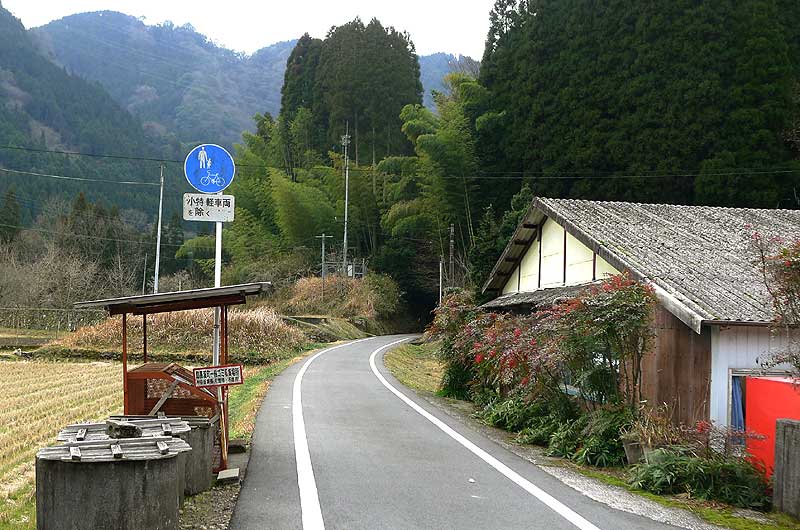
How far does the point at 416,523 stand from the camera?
611cm

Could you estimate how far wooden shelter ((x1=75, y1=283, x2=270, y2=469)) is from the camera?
766 cm

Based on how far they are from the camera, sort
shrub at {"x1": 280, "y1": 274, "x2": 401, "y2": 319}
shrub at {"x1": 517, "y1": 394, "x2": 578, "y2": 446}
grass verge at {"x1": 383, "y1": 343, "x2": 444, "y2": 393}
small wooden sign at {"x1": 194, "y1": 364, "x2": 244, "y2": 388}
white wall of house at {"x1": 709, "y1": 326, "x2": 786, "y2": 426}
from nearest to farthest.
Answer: small wooden sign at {"x1": 194, "y1": 364, "x2": 244, "y2": 388} < white wall of house at {"x1": 709, "y1": 326, "x2": 786, "y2": 426} < shrub at {"x1": 517, "y1": 394, "x2": 578, "y2": 446} < grass verge at {"x1": 383, "y1": 343, "x2": 444, "y2": 393} < shrub at {"x1": 280, "y1": 274, "x2": 401, "y2": 319}

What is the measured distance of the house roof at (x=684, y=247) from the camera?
9.44 meters

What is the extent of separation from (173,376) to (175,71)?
145m

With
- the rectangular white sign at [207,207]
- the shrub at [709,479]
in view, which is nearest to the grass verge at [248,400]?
the rectangular white sign at [207,207]

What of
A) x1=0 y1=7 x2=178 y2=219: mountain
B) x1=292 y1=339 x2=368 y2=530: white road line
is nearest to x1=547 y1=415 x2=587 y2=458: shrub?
x1=292 y1=339 x2=368 y2=530: white road line

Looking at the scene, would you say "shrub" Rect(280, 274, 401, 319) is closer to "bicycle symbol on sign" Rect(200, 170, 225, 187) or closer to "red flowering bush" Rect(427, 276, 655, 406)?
"red flowering bush" Rect(427, 276, 655, 406)

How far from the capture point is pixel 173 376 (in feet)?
25.4

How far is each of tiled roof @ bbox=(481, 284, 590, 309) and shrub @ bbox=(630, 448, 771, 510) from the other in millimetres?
3662

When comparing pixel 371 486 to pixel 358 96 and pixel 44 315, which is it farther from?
pixel 358 96

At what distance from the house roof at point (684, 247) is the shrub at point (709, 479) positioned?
5.40ft

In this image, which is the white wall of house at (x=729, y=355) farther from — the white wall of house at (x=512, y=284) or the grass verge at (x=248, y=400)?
the white wall of house at (x=512, y=284)

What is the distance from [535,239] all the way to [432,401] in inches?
161

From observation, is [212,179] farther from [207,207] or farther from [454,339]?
[454,339]
